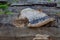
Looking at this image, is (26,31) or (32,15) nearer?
(26,31)

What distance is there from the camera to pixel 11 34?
1313 millimetres

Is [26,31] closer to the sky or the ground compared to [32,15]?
closer to the ground

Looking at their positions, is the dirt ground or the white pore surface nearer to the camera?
the dirt ground

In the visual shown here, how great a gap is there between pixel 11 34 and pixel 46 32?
282 mm

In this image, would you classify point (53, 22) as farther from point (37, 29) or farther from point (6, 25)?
point (6, 25)

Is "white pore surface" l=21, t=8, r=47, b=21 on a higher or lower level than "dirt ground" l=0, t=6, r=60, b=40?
higher

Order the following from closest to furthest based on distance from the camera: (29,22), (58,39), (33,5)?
(58,39)
(29,22)
(33,5)

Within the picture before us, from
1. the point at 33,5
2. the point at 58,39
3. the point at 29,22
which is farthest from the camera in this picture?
the point at 33,5

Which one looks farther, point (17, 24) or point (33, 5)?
point (33, 5)

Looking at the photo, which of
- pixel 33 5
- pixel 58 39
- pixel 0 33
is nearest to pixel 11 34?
pixel 0 33

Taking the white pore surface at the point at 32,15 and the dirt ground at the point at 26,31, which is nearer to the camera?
the dirt ground at the point at 26,31

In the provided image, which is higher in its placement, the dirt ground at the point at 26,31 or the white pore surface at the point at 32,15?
the white pore surface at the point at 32,15

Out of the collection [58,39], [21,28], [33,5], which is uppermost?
[33,5]

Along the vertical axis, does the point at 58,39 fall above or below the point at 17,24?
below
